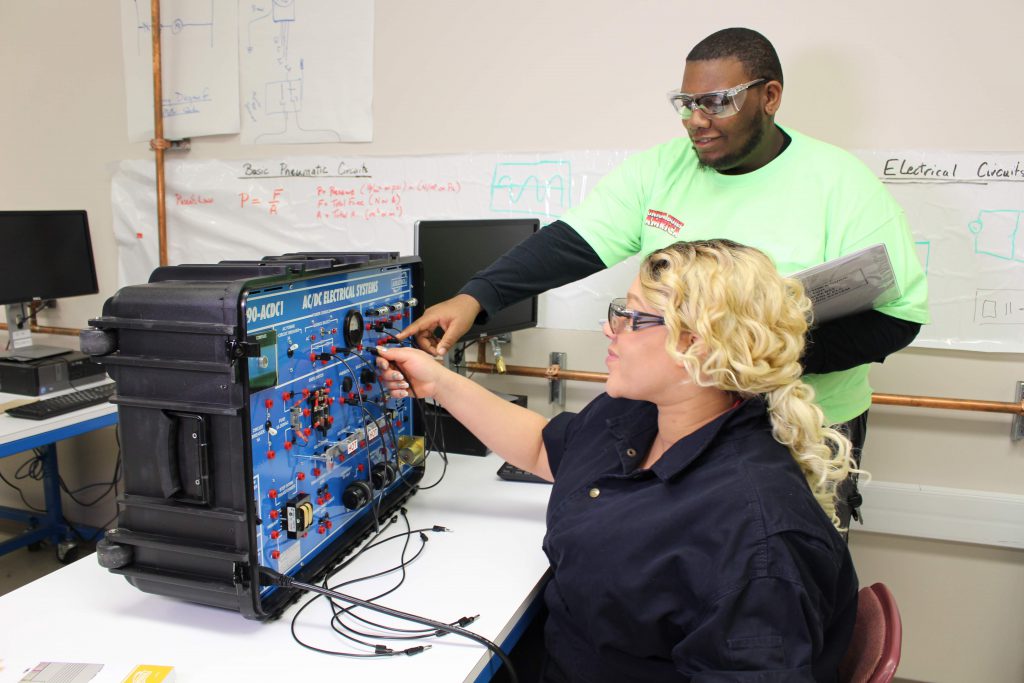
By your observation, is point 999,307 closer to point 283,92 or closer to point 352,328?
point 352,328

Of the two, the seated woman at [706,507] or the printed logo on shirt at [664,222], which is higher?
the printed logo on shirt at [664,222]

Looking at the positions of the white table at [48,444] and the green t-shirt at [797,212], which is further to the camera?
the white table at [48,444]

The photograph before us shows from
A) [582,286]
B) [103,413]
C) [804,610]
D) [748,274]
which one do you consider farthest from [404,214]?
[804,610]

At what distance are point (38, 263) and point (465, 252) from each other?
68.1 inches

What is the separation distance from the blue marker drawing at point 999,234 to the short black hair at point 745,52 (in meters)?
0.94

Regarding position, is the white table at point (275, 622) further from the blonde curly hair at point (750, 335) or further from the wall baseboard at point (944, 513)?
the wall baseboard at point (944, 513)

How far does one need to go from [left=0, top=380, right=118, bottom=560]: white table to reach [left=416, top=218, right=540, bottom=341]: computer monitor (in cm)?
103

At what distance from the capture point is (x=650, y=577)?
1025 mm

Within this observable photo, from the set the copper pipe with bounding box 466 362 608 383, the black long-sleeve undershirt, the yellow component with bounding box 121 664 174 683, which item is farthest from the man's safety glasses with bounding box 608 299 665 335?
the copper pipe with bounding box 466 362 608 383

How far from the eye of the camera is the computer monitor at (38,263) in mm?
2635

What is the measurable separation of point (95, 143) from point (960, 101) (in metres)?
3.17

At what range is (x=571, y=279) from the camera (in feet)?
6.15

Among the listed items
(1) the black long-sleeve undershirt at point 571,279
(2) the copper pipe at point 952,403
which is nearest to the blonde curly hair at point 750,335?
(1) the black long-sleeve undershirt at point 571,279

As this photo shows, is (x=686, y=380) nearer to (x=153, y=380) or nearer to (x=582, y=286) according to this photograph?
(x=153, y=380)
